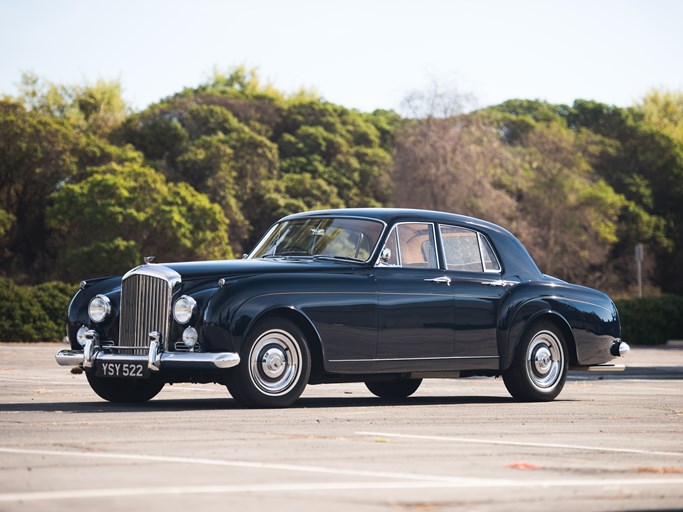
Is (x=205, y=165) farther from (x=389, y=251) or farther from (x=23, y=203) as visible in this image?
(x=389, y=251)

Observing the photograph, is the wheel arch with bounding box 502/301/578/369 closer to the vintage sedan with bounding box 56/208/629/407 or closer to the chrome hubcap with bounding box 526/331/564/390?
the vintage sedan with bounding box 56/208/629/407

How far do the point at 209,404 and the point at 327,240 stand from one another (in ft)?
Answer: 6.63

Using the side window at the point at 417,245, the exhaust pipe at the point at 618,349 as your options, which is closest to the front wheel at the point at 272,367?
the side window at the point at 417,245

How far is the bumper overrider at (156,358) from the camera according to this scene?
1115cm

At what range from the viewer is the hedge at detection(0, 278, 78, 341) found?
113 feet

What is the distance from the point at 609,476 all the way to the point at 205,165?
2434 inches

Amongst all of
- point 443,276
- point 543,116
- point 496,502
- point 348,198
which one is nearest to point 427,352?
point 443,276

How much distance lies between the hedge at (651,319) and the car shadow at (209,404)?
89.9 ft

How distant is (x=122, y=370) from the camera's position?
460 inches

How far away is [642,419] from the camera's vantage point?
11.3 metres

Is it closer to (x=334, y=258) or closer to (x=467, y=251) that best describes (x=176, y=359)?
(x=334, y=258)

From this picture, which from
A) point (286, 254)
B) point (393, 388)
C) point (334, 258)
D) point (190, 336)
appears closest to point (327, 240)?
point (334, 258)

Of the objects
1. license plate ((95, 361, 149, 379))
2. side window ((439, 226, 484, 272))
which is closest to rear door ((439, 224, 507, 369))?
side window ((439, 226, 484, 272))

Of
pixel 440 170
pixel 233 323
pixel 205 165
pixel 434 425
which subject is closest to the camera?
pixel 434 425
